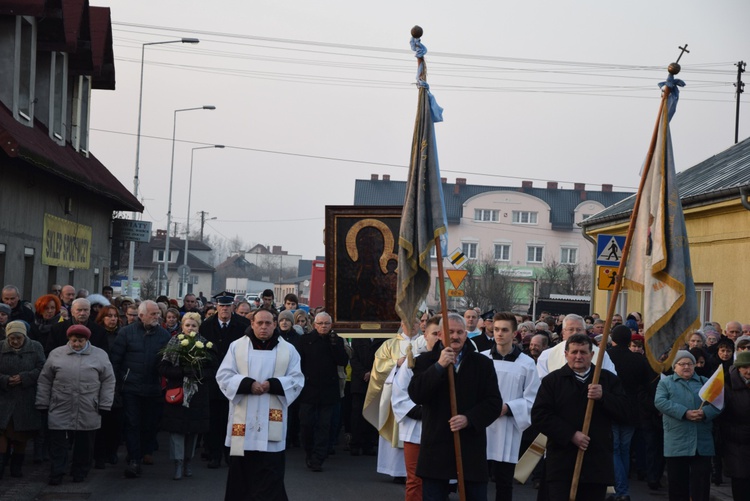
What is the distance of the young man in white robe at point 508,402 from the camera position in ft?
34.4

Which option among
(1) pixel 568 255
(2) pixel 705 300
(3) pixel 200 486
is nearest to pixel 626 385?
(3) pixel 200 486

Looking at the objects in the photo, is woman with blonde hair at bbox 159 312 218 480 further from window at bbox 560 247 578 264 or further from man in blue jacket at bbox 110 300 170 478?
window at bbox 560 247 578 264

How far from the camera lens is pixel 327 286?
56.1 feet

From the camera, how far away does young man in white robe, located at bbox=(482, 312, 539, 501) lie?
10477 mm

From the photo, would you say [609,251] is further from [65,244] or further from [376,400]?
[65,244]

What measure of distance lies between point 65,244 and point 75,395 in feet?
38.4

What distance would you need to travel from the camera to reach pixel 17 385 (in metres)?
12.9

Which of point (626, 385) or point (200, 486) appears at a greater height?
point (626, 385)

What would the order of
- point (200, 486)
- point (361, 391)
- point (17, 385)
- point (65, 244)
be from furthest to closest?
point (65, 244) → point (361, 391) → point (200, 486) → point (17, 385)

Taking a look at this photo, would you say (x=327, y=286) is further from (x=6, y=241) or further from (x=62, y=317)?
(x=6, y=241)

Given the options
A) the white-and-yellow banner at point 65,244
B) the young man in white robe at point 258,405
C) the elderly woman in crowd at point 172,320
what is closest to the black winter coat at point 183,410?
the elderly woman in crowd at point 172,320

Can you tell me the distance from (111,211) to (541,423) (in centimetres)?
2330

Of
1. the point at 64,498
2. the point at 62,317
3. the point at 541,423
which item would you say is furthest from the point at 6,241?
the point at 541,423

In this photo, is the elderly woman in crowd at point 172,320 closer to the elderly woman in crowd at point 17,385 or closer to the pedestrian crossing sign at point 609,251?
the elderly woman in crowd at point 17,385
